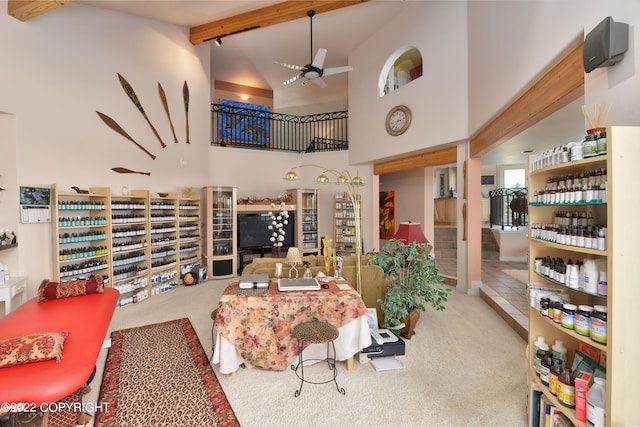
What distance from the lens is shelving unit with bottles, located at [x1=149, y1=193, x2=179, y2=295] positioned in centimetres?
562

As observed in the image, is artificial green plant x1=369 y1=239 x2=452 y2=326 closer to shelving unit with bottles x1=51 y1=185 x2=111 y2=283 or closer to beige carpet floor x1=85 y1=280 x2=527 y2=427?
beige carpet floor x1=85 y1=280 x2=527 y2=427

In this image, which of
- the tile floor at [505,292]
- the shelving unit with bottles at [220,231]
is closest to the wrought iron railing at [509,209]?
the tile floor at [505,292]

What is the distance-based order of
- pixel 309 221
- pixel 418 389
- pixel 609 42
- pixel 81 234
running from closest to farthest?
pixel 609 42, pixel 418 389, pixel 81 234, pixel 309 221

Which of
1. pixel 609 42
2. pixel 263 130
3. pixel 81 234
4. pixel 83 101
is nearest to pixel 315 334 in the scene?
pixel 609 42

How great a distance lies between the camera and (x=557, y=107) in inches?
121

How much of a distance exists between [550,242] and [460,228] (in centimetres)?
393

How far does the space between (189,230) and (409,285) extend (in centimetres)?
482

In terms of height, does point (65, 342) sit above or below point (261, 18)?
below

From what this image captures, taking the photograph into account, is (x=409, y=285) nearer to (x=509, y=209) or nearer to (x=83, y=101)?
(x=83, y=101)

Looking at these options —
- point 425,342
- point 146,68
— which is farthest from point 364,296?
point 146,68

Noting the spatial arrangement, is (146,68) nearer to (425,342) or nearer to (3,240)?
(3,240)

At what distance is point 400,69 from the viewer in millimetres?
6832

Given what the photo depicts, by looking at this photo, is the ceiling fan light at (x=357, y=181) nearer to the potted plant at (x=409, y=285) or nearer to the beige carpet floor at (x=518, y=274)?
the potted plant at (x=409, y=285)

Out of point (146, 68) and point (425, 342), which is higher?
point (146, 68)
